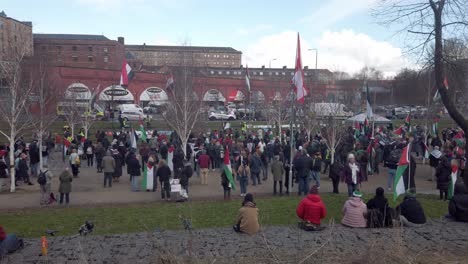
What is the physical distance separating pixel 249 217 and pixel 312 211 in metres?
1.43

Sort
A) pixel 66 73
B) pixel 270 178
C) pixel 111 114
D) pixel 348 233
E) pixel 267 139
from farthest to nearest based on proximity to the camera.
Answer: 1. pixel 66 73
2. pixel 111 114
3. pixel 267 139
4. pixel 270 178
5. pixel 348 233

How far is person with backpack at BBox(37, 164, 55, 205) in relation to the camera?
12.9 meters

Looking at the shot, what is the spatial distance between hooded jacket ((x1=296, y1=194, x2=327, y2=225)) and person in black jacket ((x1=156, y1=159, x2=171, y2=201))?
595 centimetres

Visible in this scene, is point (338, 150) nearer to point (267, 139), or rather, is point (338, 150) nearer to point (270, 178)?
point (270, 178)

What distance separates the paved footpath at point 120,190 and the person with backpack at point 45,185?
31cm

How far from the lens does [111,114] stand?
38.7 meters

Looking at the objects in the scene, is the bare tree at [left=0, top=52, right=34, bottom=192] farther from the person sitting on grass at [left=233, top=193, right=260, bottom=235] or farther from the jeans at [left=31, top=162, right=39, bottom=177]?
the person sitting on grass at [left=233, top=193, right=260, bottom=235]

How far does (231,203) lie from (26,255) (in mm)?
6375

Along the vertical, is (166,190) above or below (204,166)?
below

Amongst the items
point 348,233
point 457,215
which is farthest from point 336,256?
point 457,215

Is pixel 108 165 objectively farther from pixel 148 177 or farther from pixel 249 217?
pixel 249 217

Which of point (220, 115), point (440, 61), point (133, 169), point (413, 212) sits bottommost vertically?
point (413, 212)

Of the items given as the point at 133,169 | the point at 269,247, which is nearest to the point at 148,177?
the point at 133,169

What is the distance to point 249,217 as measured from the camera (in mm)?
8750
